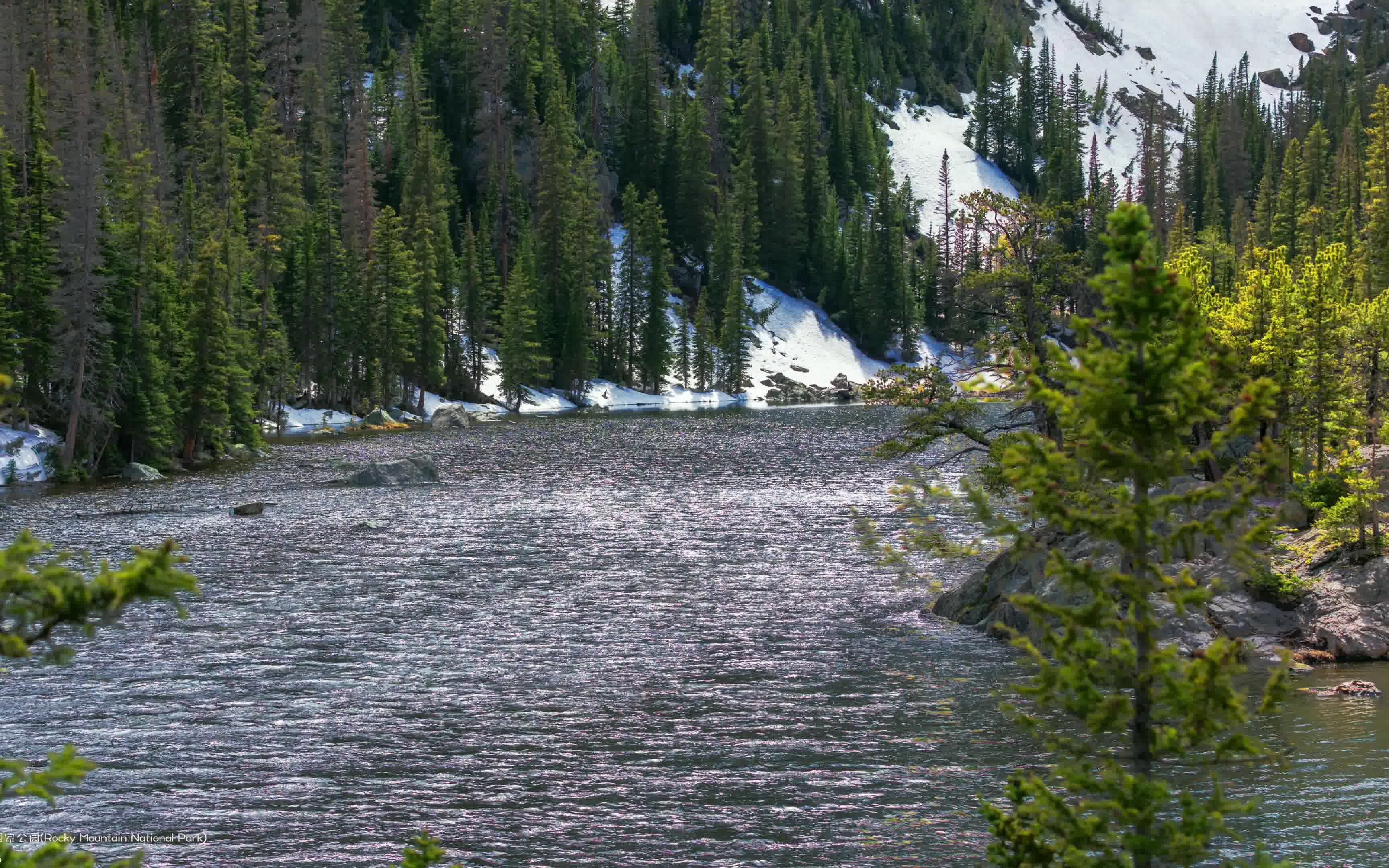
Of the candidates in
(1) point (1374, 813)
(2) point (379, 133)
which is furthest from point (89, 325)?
(2) point (379, 133)

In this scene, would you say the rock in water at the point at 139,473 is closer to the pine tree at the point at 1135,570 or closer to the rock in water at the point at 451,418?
the rock in water at the point at 451,418

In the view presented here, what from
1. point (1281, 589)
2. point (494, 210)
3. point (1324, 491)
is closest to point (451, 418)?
point (494, 210)

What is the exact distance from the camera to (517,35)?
146500 mm

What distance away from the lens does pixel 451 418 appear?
93688 mm

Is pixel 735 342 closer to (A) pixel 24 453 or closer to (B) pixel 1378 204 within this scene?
(B) pixel 1378 204

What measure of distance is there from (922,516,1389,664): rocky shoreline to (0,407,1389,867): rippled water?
1.31 m

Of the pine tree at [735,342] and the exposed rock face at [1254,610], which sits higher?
the pine tree at [735,342]

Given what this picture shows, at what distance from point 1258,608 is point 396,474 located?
41.0 m

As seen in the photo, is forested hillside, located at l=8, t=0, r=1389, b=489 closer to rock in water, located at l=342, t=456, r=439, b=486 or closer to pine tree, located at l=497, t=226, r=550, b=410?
pine tree, located at l=497, t=226, r=550, b=410

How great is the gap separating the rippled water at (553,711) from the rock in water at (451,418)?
155 ft

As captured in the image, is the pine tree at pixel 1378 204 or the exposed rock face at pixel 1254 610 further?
the pine tree at pixel 1378 204

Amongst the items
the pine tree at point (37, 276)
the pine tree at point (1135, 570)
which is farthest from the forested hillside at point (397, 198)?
the pine tree at point (1135, 570)

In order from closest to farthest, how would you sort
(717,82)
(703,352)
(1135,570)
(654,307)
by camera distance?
(1135,570)
(654,307)
(703,352)
(717,82)

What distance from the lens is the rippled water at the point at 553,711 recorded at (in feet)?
57.8
